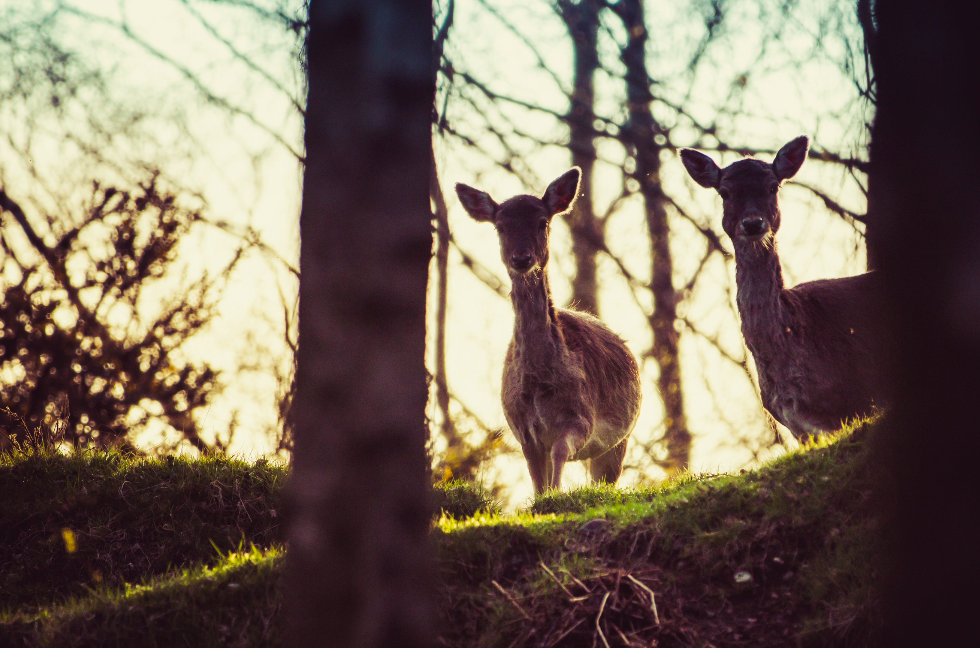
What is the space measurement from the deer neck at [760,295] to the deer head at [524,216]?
197 cm

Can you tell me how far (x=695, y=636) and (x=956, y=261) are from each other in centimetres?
233

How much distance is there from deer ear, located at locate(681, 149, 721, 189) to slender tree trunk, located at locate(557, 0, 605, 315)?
27.4 ft

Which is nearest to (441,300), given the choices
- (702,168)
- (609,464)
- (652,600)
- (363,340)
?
(609,464)

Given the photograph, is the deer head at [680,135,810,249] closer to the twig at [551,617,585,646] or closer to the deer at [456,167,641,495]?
the deer at [456,167,641,495]

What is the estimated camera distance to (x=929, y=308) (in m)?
2.41

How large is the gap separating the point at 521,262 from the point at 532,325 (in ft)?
2.87

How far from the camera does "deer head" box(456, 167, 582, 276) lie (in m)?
8.59

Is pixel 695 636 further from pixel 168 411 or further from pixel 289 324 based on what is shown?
pixel 289 324

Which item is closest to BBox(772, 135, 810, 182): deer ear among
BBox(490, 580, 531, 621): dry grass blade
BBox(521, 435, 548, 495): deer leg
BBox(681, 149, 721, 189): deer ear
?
BBox(681, 149, 721, 189): deer ear

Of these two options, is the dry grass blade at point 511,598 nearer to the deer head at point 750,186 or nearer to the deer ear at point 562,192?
the deer head at point 750,186

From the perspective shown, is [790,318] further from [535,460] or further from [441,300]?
[441,300]

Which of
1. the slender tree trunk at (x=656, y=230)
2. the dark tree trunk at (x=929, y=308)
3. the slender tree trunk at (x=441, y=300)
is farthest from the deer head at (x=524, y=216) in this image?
the slender tree trunk at (x=656, y=230)

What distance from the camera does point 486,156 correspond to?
16.7 metres

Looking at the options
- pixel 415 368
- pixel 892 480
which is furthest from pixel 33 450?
pixel 892 480
